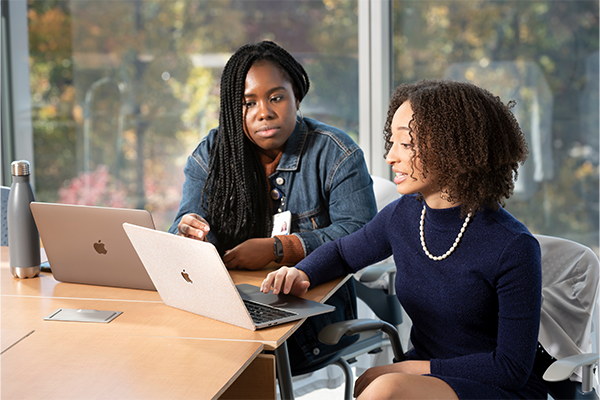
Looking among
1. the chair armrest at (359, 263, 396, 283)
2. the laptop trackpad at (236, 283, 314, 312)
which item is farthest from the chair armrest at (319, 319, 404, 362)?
the chair armrest at (359, 263, 396, 283)

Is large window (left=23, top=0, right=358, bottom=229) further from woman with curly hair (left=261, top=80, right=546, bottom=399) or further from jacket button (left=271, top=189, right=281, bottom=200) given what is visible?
woman with curly hair (left=261, top=80, right=546, bottom=399)

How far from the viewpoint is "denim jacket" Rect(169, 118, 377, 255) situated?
5.88 ft

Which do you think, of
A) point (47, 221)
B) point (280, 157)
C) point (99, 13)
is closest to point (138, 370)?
point (47, 221)

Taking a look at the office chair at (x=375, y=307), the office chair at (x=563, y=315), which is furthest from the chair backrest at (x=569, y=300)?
the office chair at (x=375, y=307)

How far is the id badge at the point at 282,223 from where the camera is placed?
179 cm

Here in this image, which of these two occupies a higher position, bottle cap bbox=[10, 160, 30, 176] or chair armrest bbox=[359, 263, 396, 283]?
bottle cap bbox=[10, 160, 30, 176]

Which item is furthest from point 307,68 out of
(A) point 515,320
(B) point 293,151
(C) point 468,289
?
(A) point 515,320

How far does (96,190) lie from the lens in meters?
3.42

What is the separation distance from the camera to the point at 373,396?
1.12 meters

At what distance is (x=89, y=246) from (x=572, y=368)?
117 centimetres

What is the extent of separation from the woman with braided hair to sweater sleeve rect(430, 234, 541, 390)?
1.99 ft

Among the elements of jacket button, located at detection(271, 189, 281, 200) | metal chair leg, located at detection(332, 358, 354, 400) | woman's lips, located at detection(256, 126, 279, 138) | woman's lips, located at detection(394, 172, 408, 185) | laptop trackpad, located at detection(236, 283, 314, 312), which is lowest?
metal chair leg, located at detection(332, 358, 354, 400)

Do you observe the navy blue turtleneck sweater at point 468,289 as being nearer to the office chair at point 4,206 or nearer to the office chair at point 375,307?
the office chair at point 375,307

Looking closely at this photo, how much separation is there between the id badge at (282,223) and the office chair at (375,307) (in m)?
0.31
